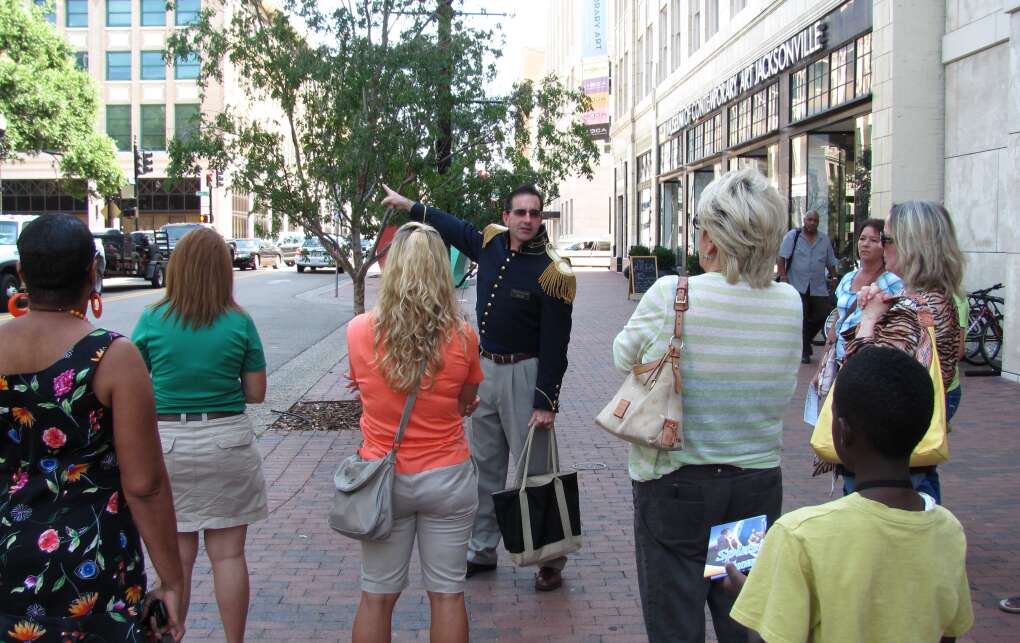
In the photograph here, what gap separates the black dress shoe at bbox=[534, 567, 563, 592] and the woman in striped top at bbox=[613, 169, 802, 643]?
1.65m

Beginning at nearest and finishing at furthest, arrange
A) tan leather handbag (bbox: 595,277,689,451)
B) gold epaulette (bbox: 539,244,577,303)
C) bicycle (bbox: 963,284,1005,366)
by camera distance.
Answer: tan leather handbag (bbox: 595,277,689,451), gold epaulette (bbox: 539,244,577,303), bicycle (bbox: 963,284,1005,366)

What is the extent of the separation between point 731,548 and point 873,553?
34.3 inches

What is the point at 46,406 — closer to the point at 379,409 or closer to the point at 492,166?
the point at 379,409

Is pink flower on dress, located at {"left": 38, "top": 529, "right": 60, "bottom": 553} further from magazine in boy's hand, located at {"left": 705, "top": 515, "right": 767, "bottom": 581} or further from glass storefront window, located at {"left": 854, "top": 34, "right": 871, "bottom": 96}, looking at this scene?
glass storefront window, located at {"left": 854, "top": 34, "right": 871, "bottom": 96}

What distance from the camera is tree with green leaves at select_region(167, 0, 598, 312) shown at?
842 centimetres

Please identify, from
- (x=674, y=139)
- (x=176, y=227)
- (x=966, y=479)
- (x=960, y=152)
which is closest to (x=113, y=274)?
(x=176, y=227)

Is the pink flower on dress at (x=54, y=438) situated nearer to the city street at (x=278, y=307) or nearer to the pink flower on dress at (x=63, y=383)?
the pink flower on dress at (x=63, y=383)

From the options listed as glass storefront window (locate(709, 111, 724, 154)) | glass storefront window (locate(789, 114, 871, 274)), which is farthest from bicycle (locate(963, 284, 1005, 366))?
glass storefront window (locate(709, 111, 724, 154))

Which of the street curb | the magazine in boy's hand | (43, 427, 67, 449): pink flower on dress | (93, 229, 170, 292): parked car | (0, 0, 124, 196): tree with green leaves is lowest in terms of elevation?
the street curb

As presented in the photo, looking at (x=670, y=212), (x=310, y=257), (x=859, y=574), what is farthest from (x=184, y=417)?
(x=310, y=257)

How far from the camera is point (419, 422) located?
11.4 feet

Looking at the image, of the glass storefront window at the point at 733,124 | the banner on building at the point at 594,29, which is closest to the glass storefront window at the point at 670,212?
the glass storefront window at the point at 733,124

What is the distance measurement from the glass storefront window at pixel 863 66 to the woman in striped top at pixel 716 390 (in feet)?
41.9

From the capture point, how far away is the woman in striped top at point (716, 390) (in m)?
3.02
